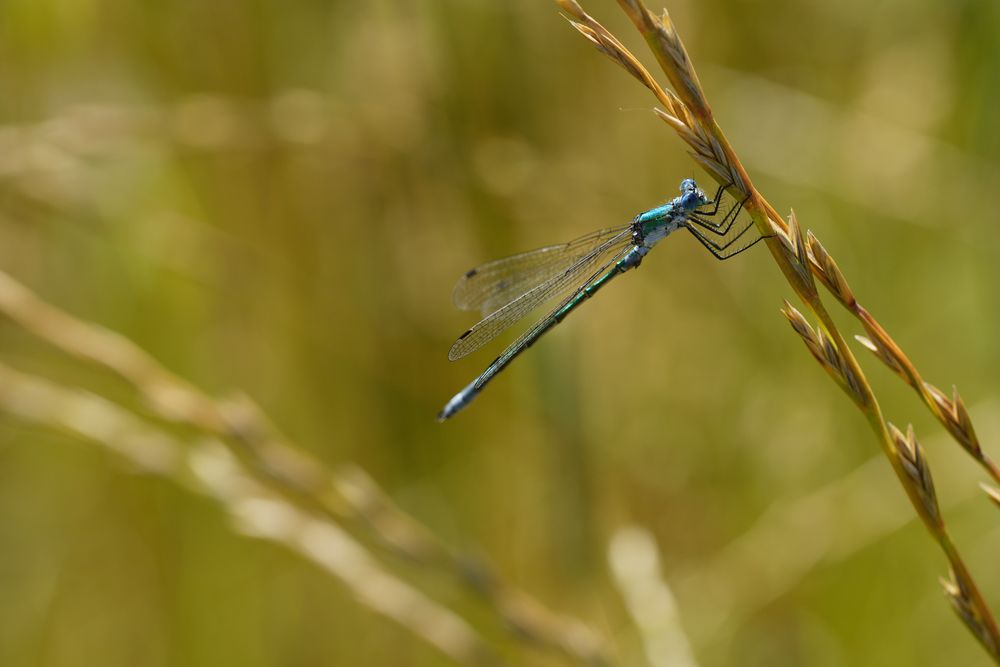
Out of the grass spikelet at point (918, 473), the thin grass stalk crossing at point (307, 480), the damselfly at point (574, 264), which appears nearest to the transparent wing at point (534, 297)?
the damselfly at point (574, 264)

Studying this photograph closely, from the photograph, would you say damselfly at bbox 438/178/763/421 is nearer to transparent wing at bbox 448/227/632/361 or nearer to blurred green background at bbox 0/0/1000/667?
transparent wing at bbox 448/227/632/361

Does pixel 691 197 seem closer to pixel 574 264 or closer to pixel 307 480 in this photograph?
pixel 574 264

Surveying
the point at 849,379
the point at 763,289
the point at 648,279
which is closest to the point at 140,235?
the point at 648,279

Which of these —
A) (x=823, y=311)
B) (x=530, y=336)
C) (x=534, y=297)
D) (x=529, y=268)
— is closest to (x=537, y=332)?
(x=530, y=336)

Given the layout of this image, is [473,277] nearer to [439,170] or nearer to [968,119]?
[439,170]

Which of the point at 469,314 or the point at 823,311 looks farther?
the point at 469,314

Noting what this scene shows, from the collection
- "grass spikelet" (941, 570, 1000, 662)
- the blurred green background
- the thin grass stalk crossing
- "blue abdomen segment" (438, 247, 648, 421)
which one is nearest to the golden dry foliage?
"grass spikelet" (941, 570, 1000, 662)
